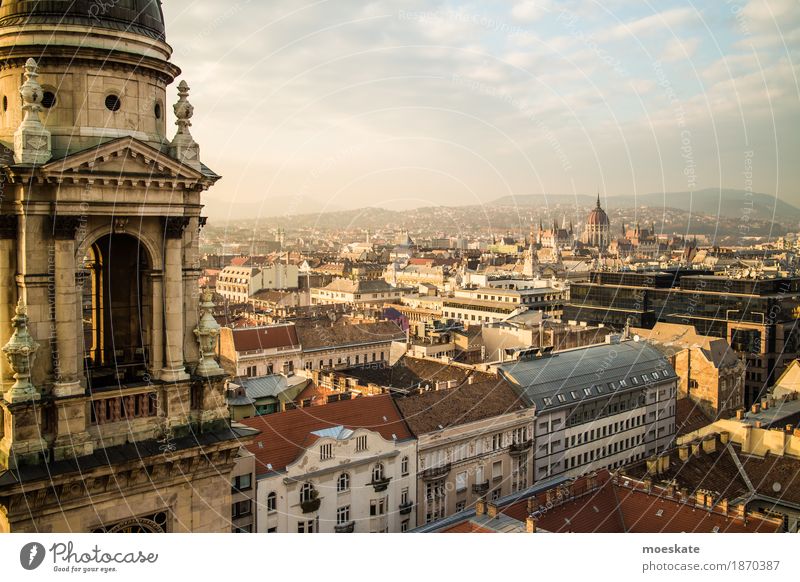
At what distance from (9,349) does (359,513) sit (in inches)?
674

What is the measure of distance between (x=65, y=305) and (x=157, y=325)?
4.22ft

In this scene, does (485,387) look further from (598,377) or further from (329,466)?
(329,466)

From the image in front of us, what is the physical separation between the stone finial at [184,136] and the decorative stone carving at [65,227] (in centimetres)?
170

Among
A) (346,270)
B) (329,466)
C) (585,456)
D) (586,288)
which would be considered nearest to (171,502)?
(329,466)

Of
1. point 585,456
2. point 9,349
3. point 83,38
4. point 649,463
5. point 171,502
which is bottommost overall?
point 585,456

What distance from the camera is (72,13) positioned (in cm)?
964

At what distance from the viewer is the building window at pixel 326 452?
23125 millimetres

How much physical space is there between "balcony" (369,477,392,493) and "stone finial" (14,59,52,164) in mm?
17807

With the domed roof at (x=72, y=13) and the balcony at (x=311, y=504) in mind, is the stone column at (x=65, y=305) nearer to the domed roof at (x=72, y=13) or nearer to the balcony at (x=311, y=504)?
the domed roof at (x=72, y=13)

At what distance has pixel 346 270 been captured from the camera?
114875mm

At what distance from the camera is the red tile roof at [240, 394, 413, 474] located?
22.6 meters

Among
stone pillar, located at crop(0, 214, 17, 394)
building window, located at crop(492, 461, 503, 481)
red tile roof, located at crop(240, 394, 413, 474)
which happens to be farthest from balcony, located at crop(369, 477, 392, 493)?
stone pillar, located at crop(0, 214, 17, 394)

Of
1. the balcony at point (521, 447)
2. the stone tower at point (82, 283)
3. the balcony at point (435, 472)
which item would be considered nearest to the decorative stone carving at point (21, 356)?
the stone tower at point (82, 283)

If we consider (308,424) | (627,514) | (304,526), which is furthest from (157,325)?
(627,514)
